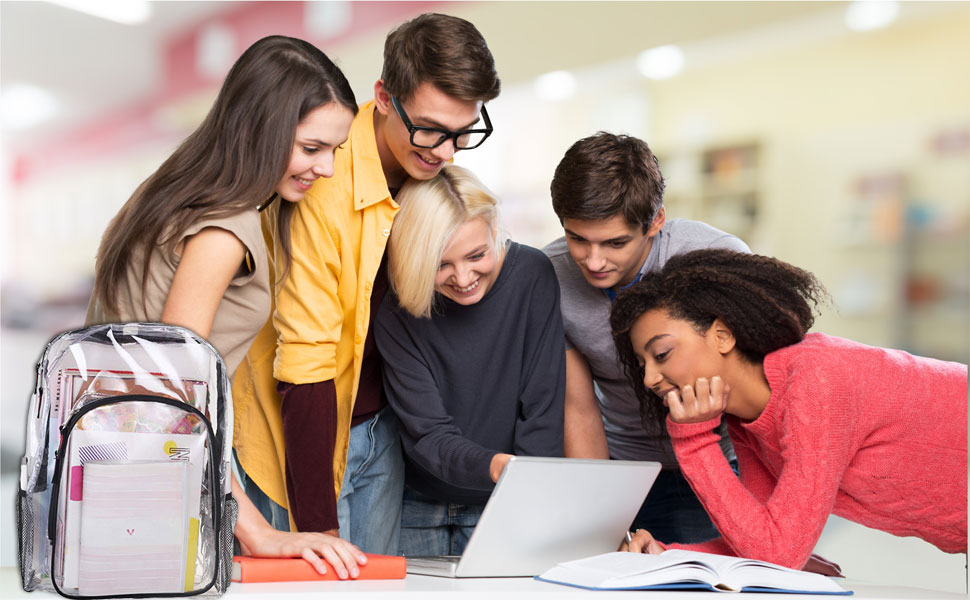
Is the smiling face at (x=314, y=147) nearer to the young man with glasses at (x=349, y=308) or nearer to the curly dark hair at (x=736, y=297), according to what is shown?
the young man with glasses at (x=349, y=308)

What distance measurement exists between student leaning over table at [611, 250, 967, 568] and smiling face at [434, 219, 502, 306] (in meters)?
0.25

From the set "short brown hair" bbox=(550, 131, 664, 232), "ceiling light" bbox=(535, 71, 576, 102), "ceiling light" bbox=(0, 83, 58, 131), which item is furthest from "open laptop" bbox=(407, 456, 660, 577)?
"ceiling light" bbox=(0, 83, 58, 131)

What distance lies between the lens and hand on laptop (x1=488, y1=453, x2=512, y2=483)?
1354 mm

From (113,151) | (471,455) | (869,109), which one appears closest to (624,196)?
(471,455)

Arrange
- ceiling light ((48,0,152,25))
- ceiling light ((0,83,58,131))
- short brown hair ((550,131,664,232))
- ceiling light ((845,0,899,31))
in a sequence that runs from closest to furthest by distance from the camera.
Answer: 1. short brown hair ((550,131,664,232))
2. ceiling light ((48,0,152,25))
3. ceiling light ((845,0,899,31))
4. ceiling light ((0,83,58,131))

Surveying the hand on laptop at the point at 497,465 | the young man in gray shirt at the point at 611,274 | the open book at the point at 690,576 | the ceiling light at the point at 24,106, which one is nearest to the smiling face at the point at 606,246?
the young man in gray shirt at the point at 611,274

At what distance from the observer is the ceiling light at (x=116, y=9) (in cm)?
468

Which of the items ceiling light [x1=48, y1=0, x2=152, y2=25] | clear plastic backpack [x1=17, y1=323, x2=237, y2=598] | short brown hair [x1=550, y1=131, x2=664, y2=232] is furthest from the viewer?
ceiling light [x1=48, y1=0, x2=152, y2=25]

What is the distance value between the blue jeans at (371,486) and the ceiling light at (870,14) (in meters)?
4.33

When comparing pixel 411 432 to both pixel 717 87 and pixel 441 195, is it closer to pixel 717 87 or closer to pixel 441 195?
pixel 441 195

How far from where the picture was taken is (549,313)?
1.64 m

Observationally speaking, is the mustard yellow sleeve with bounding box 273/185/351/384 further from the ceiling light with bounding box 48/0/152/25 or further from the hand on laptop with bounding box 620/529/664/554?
the ceiling light with bounding box 48/0/152/25

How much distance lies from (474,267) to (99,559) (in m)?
0.81

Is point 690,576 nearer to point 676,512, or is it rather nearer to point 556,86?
point 676,512
